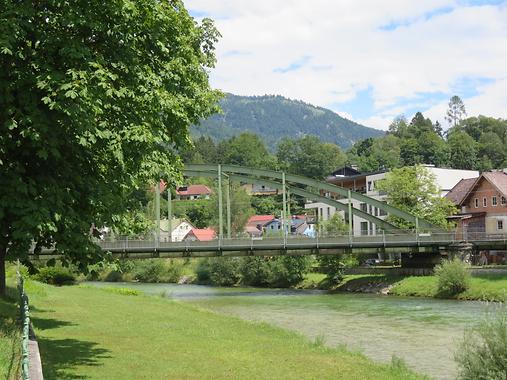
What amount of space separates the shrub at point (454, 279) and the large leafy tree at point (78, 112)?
33.5 m

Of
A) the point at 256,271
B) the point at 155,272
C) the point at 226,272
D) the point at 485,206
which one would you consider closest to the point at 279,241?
the point at 256,271

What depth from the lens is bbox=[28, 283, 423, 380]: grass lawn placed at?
1198 cm

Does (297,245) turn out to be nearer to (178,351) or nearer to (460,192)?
(460,192)

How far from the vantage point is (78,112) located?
9305mm

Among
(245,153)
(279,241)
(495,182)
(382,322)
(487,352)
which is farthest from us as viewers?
(245,153)

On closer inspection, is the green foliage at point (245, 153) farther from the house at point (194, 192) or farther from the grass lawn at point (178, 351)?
the grass lawn at point (178, 351)

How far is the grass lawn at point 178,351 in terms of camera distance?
39.3 feet

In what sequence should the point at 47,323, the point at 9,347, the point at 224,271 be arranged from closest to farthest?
the point at 9,347
the point at 47,323
the point at 224,271

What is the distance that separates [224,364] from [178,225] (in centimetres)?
10362

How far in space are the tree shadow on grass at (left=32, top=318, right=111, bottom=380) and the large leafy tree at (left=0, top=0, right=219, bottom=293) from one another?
1957mm

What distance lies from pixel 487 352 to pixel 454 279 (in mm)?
33194

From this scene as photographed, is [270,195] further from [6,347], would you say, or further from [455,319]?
[6,347]

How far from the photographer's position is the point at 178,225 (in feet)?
380

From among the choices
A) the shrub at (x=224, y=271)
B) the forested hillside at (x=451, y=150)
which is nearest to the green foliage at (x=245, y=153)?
the forested hillside at (x=451, y=150)
